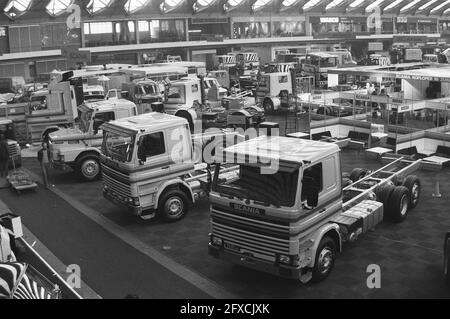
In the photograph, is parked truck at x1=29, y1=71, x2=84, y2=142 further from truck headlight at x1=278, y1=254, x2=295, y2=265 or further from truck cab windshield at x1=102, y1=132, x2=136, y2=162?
truck headlight at x1=278, y1=254, x2=295, y2=265

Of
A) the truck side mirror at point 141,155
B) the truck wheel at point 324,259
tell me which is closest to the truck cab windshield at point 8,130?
the truck side mirror at point 141,155

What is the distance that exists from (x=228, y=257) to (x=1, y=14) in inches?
1860

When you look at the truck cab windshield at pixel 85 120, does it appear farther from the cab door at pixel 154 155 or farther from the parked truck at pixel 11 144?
the cab door at pixel 154 155

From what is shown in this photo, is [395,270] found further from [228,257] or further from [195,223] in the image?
[195,223]

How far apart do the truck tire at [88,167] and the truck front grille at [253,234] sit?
359 inches

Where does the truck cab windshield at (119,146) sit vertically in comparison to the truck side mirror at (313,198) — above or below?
above

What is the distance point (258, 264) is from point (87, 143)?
33.6 feet

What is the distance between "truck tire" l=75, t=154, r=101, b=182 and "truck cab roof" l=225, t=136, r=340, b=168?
889 centimetres

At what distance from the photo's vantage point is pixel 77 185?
59.0ft

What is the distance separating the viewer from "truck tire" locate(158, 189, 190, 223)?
44.5ft

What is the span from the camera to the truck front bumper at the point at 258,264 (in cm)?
939

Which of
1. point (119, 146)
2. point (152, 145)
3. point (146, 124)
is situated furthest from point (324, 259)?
point (119, 146)

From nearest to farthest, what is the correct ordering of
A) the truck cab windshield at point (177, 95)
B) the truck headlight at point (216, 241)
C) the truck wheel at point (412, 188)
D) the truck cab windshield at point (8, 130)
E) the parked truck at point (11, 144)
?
the truck headlight at point (216, 241), the truck wheel at point (412, 188), the parked truck at point (11, 144), the truck cab windshield at point (8, 130), the truck cab windshield at point (177, 95)

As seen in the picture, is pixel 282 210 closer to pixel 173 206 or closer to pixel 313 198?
pixel 313 198
